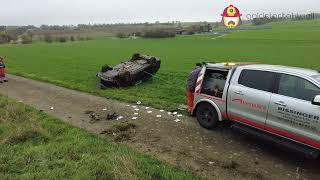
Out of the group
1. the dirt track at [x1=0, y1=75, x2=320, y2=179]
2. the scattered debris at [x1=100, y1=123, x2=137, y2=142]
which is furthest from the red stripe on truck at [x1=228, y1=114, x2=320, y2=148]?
the scattered debris at [x1=100, y1=123, x2=137, y2=142]

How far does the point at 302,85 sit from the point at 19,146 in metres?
6.18

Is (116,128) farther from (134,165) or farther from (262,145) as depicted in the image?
(262,145)

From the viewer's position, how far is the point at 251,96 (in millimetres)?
7812

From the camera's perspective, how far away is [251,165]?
275 inches

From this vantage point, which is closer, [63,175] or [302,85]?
[63,175]

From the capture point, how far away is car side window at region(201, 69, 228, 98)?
8758 mm

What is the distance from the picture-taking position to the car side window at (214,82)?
876cm

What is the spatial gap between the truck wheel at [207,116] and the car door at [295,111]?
1669 mm

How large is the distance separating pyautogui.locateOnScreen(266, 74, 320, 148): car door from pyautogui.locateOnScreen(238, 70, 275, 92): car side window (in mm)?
228

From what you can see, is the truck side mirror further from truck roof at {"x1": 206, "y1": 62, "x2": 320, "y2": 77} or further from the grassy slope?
the grassy slope

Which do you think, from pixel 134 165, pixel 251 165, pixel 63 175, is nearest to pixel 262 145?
pixel 251 165

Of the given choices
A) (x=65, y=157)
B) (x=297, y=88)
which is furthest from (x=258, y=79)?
(x=65, y=157)

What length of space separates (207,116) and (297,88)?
268 centimetres

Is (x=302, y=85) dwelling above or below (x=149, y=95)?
above
